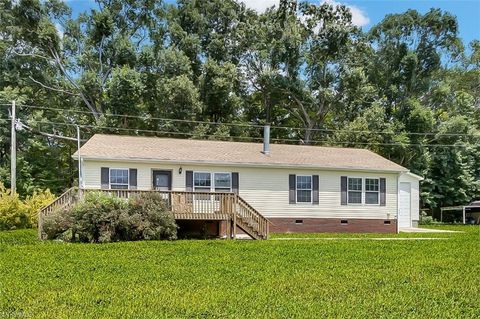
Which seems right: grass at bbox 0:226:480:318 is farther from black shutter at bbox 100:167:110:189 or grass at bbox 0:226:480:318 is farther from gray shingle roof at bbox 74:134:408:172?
gray shingle roof at bbox 74:134:408:172

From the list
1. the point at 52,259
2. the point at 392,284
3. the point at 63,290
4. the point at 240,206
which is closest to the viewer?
the point at 63,290

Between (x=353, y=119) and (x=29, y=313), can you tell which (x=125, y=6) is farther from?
(x=29, y=313)

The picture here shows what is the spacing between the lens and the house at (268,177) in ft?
58.9

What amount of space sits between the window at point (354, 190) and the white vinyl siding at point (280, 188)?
0.22 metres

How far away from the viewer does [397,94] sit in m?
33.0

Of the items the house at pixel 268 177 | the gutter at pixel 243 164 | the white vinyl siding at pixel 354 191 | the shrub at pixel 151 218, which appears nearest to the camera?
the shrub at pixel 151 218

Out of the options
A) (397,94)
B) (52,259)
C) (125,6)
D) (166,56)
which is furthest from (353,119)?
(52,259)

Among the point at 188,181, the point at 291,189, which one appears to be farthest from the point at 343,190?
the point at 188,181

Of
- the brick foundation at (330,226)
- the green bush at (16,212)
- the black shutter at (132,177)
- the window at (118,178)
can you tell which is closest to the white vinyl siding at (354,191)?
the brick foundation at (330,226)

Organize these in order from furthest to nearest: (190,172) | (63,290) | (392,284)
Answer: (190,172) → (392,284) → (63,290)

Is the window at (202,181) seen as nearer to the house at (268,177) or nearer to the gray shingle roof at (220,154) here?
the house at (268,177)

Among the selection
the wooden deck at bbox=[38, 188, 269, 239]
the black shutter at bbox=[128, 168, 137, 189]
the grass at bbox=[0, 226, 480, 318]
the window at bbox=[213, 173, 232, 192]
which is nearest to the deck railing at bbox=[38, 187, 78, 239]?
the wooden deck at bbox=[38, 188, 269, 239]

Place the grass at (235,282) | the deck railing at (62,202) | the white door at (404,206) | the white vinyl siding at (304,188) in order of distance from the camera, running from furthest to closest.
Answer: the white door at (404,206)
the white vinyl siding at (304,188)
the deck railing at (62,202)
the grass at (235,282)

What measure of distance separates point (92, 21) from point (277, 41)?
11392 mm
